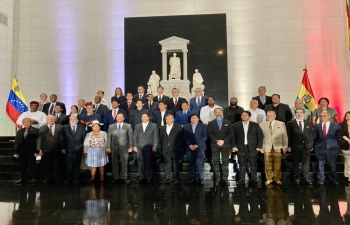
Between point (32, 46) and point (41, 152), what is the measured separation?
6.37 metres

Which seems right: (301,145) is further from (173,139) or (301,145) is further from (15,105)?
(15,105)

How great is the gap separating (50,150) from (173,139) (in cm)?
232

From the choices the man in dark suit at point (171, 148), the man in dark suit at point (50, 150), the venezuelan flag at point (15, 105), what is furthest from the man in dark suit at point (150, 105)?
the venezuelan flag at point (15, 105)

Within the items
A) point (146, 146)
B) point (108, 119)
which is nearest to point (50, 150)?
point (108, 119)

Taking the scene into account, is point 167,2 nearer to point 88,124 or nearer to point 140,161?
point 88,124

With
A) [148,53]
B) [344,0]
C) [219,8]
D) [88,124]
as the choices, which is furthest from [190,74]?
[344,0]

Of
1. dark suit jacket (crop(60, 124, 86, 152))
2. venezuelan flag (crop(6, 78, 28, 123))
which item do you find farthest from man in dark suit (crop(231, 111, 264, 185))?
venezuelan flag (crop(6, 78, 28, 123))

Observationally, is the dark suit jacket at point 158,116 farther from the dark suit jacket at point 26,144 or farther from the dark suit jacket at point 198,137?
the dark suit jacket at point 26,144

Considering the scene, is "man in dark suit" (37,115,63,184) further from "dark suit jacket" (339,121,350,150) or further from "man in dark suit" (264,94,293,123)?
"dark suit jacket" (339,121,350,150)

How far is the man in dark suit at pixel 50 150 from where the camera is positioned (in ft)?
19.2

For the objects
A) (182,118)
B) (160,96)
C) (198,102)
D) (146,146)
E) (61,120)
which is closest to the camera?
(146,146)

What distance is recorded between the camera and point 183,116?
248 inches

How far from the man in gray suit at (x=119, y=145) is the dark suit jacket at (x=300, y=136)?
2.91m

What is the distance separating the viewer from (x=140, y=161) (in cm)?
573
